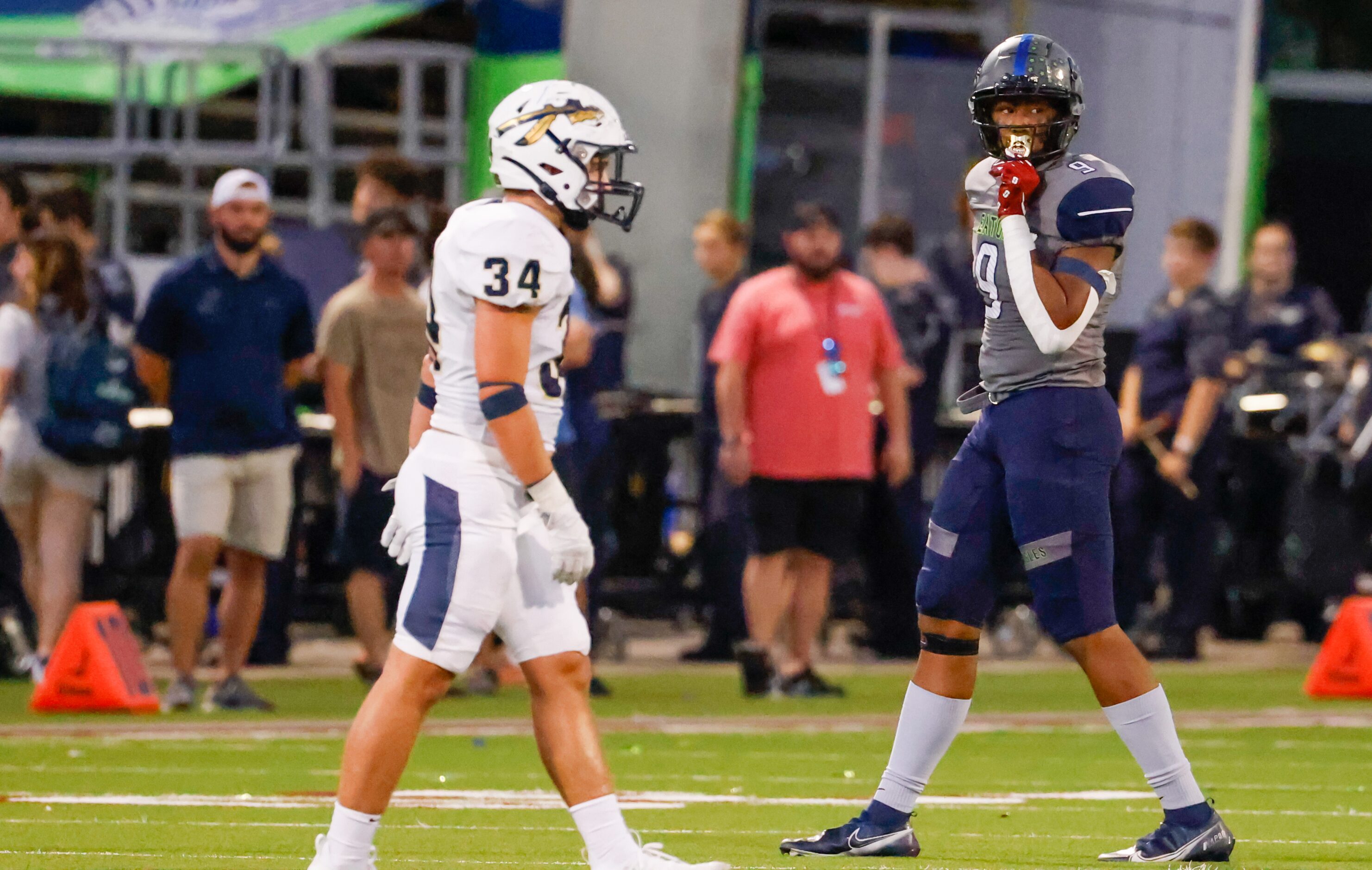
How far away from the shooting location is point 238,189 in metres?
10.8

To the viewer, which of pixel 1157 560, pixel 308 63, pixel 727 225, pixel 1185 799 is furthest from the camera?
pixel 308 63

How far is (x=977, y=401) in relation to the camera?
6.98 metres

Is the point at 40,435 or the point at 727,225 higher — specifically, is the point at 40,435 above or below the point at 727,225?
below

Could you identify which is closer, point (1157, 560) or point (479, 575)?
point (479, 575)

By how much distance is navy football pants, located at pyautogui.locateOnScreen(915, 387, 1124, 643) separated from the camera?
22.0ft

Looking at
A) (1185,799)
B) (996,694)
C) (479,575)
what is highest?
(479,575)

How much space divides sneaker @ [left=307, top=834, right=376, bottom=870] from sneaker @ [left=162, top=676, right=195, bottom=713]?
5238 millimetres

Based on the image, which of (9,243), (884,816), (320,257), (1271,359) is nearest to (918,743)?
(884,816)

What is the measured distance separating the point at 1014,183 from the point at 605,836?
1938mm

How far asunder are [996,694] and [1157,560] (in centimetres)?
322

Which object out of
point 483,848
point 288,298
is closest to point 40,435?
point 288,298

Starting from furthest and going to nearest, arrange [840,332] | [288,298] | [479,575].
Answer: [840,332] → [288,298] → [479,575]

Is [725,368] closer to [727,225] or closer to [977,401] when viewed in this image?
[727,225]

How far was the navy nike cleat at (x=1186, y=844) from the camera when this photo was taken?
6664 mm
